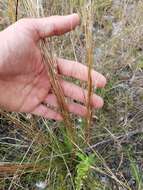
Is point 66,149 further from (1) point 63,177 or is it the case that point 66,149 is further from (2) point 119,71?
(2) point 119,71

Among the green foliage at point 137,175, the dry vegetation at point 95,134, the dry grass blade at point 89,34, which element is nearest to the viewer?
the dry grass blade at point 89,34

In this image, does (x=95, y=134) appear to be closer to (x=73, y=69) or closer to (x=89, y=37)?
(x=73, y=69)

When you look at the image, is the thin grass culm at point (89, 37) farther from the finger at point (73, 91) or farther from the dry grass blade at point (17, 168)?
the dry grass blade at point (17, 168)

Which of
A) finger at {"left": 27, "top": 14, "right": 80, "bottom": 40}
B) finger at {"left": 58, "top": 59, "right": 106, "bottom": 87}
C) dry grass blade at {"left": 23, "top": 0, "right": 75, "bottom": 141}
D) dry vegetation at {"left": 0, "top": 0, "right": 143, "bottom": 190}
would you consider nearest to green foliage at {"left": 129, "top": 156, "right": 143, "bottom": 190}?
dry vegetation at {"left": 0, "top": 0, "right": 143, "bottom": 190}

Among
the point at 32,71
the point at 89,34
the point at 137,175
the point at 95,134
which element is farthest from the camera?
the point at 95,134

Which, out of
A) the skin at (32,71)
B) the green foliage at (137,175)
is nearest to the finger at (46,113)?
the skin at (32,71)

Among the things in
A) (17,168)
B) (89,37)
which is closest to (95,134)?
(17,168)

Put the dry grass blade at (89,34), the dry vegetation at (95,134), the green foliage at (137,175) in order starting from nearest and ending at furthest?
the dry grass blade at (89,34) → the green foliage at (137,175) → the dry vegetation at (95,134)
